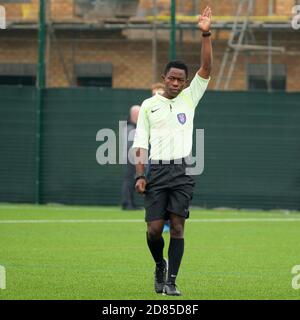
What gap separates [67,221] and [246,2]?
714 centimetres

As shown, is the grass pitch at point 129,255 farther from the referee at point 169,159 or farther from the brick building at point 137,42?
the brick building at point 137,42

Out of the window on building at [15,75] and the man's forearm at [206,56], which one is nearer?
the man's forearm at [206,56]

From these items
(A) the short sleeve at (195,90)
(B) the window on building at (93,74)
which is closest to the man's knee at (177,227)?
(A) the short sleeve at (195,90)

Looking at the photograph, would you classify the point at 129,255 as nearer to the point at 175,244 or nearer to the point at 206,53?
the point at 175,244

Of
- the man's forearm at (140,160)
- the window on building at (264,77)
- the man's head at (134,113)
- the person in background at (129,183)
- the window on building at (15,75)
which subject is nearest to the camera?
the man's forearm at (140,160)

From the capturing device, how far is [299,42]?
23359mm

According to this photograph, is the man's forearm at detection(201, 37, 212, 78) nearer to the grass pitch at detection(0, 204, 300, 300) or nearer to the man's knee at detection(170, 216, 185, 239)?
the man's knee at detection(170, 216, 185, 239)

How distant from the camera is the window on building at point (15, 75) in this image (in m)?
24.3

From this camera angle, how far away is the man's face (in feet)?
35.3

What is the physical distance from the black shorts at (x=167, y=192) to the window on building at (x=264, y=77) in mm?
13419

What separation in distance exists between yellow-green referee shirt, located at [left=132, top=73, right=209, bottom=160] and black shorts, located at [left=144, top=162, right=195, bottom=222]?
0.14 meters

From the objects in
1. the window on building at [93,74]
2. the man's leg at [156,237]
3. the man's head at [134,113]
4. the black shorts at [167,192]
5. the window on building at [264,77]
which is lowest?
the man's leg at [156,237]

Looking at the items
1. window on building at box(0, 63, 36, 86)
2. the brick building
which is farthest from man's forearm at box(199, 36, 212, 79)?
window on building at box(0, 63, 36, 86)
